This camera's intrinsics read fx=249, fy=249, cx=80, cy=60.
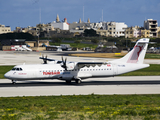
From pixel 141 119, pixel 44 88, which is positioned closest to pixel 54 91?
pixel 44 88

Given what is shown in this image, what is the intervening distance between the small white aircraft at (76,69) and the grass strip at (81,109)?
9.98 metres

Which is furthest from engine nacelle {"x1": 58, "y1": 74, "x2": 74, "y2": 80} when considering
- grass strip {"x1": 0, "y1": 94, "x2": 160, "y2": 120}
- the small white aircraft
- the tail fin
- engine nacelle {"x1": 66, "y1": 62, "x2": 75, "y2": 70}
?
grass strip {"x1": 0, "y1": 94, "x2": 160, "y2": 120}

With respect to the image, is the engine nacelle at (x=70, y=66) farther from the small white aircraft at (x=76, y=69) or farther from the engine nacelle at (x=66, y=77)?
the engine nacelle at (x=66, y=77)

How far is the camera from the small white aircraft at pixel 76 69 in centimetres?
3528

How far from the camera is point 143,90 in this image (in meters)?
31.4

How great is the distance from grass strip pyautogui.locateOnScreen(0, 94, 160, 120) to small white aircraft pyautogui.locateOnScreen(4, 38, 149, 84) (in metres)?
9.98

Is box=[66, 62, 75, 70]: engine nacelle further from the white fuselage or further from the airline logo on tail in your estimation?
the airline logo on tail

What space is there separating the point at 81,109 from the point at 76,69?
58.1ft

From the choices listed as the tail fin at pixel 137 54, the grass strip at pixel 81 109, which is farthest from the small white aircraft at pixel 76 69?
the grass strip at pixel 81 109

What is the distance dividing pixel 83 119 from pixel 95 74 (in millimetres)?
21690

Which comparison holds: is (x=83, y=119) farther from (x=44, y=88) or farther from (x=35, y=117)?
(x=44, y=88)

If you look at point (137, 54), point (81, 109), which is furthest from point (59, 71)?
point (81, 109)

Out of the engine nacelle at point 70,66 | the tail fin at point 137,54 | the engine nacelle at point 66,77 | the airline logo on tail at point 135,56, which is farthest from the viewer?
the airline logo on tail at point 135,56

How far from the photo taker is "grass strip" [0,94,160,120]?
17.3m
